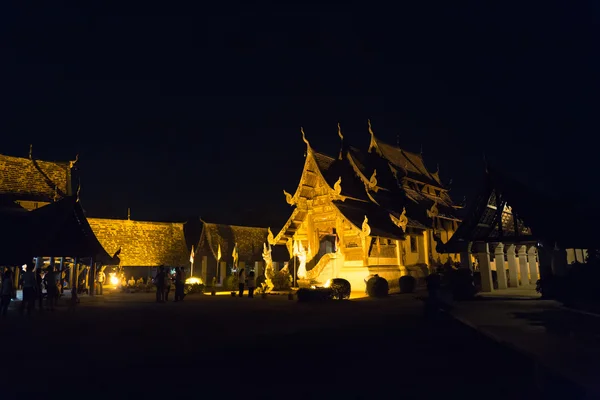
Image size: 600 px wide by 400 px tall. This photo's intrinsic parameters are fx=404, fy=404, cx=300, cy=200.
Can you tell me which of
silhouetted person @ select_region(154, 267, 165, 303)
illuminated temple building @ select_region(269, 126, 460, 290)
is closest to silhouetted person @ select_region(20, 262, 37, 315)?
silhouetted person @ select_region(154, 267, 165, 303)

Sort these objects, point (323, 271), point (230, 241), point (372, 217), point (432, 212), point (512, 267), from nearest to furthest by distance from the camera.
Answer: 1. point (512, 267)
2. point (323, 271)
3. point (372, 217)
4. point (432, 212)
5. point (230, 241)

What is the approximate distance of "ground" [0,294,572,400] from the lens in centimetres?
508

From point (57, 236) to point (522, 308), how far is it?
1969cm

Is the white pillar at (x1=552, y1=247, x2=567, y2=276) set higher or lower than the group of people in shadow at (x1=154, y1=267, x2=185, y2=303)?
higher

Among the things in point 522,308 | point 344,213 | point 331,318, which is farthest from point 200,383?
point 344,213

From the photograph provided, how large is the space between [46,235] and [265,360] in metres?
15.7

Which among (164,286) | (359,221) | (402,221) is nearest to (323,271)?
(359,221)

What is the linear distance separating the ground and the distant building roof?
29522 millimetres

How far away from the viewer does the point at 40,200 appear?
93.1 feet

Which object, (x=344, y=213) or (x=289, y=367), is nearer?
(x=289, y=367)

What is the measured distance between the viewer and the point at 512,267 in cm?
2206

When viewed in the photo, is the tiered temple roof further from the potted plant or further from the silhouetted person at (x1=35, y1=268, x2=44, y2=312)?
the silhouetted person at (x1=35, y1=268, x2=44, y2=312)

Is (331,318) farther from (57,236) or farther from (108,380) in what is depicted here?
(57,236)

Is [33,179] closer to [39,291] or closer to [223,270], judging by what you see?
[39,291]
